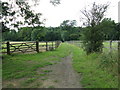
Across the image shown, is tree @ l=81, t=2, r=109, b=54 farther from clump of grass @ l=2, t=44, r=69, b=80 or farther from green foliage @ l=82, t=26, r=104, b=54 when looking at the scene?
clump of grass @ l=2, t=44, r=69, b=80

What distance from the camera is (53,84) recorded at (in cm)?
414

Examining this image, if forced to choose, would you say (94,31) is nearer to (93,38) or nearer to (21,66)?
(93,38)

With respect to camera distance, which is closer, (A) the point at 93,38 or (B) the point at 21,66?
(B) the point at 21,66

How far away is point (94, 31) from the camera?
32.9ft

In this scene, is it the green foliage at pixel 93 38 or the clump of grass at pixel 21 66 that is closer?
the clump of grass at pixel 21 66

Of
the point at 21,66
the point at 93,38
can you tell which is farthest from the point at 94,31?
the point at 21,66

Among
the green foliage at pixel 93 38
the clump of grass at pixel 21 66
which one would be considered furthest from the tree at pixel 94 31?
the clump of grass at pixel 21 66

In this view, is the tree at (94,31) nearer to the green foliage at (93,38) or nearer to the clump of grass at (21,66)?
the green foliage at (93,38)

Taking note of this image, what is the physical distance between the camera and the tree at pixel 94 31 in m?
9.89

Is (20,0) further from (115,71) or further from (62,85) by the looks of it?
(115,71)

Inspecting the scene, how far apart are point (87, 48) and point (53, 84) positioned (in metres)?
6.91

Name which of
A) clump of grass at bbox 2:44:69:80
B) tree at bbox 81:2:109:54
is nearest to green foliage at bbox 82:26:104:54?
tree at bbox 81:2:109:54

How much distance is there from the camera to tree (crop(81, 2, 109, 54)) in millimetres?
9891

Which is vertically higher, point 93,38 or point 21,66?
point 93,38
